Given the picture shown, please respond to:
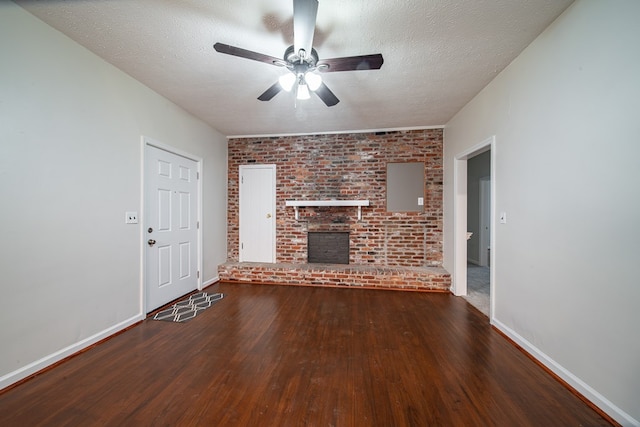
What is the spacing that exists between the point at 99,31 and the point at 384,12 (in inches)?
87.0

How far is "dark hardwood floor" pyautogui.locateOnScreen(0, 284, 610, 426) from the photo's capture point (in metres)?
1.32

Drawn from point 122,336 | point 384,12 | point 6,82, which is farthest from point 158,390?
point 384,12

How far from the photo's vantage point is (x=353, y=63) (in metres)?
1.67

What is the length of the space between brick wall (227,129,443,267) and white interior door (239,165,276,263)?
0.11 meters

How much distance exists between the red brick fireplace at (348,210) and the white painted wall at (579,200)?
1.57 m

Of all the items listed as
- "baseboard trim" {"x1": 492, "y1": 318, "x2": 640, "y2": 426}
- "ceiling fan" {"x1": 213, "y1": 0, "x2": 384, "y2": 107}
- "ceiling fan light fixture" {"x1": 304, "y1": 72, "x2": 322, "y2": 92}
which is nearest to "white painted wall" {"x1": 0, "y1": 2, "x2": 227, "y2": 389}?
"ceiling fan" {"x1": 213, "y1": 0, "x2": 384, "y2": 107}

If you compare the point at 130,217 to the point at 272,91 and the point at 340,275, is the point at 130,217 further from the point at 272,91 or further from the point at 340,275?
the point at 340,275

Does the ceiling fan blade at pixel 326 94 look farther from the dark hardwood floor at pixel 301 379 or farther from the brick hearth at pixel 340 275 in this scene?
the brick hearth at pixel 340 275

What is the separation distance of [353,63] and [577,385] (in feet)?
8.87

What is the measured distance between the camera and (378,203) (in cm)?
393

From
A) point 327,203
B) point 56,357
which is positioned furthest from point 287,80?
point 56,357

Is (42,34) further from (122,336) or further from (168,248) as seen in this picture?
(122,336)

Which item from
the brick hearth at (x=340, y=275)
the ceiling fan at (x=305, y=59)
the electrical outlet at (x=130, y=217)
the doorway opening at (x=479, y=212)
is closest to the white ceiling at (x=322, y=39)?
the ceiling fan at (x=305, y=59)

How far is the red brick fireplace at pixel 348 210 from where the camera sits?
3768 millimetres
